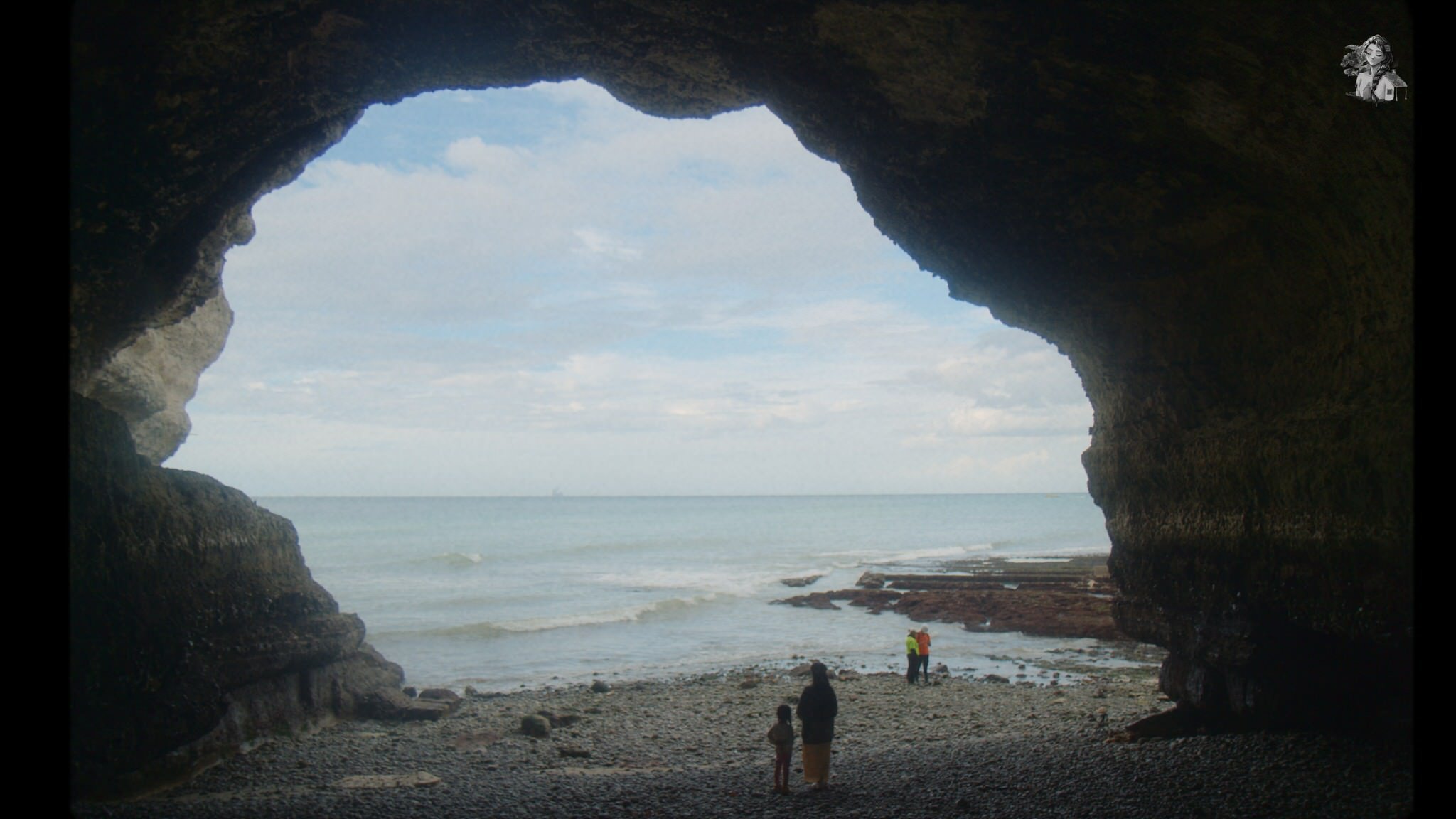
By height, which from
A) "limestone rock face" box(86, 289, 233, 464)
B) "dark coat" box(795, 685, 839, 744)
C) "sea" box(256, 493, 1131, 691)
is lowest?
"sea" box(256, 493, 1131, 691)

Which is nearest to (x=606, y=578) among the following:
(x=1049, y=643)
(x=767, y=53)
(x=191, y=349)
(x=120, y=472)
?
(x=1049, y=643)

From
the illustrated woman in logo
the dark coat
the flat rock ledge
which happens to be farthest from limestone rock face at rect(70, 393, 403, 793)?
the flat rock ledge

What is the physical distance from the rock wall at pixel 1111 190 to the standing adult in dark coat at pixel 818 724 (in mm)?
4779

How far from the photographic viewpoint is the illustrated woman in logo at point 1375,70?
5.43m

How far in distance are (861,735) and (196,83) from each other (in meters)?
12.5

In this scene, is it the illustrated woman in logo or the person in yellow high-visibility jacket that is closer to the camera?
the illustrated woman in logo

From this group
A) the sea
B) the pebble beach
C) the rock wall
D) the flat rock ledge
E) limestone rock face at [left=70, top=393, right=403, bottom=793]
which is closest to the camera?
the rock wall

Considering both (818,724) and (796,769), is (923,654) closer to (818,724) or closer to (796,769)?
(796,769)

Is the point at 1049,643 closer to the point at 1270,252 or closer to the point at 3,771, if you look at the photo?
the point at 1270,252

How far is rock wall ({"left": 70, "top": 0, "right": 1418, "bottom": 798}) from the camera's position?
675 centimetres

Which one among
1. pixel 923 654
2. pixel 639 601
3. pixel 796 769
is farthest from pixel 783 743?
pixel 639 601

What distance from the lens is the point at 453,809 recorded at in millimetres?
8367

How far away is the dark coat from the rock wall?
4.76 metres

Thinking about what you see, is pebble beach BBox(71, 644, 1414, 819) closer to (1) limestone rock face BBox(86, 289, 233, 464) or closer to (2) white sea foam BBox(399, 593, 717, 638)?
(1) limestone rock face BBox(86, 289, 233, 464)
